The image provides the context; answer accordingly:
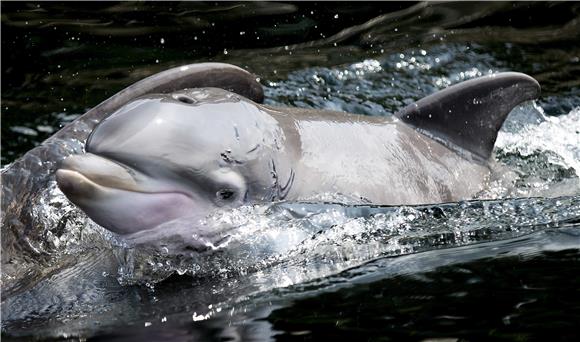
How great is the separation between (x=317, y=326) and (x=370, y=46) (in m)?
5.90

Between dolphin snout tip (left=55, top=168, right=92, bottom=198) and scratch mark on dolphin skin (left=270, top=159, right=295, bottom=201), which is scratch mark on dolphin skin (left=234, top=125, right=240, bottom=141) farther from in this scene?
dolphin snout tip (left=55, top=168, right=92, bottom=198)

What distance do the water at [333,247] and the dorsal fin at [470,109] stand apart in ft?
1.02

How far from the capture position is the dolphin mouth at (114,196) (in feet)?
15.4

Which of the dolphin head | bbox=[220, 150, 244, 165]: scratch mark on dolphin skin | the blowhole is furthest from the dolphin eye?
the blowhole

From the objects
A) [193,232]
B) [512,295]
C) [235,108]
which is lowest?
[512,295]

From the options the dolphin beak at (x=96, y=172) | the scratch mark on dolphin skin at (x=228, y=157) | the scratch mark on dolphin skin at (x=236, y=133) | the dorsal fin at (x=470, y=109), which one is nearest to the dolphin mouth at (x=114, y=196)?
the dolphin beak at (x=96, y=172)

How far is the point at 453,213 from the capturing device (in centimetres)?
556

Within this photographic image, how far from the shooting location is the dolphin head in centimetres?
477

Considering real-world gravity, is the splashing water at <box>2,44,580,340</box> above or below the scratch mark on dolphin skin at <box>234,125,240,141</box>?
below

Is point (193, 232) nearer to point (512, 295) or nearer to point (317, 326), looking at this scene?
point (317, 326)

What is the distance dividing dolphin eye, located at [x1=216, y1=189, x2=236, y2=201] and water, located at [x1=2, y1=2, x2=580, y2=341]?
0.25 feet

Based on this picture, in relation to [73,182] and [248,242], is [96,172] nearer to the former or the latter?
[73,182]

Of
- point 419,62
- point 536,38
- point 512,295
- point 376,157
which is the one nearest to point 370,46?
point 419,62

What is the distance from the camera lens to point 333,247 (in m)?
5.14
